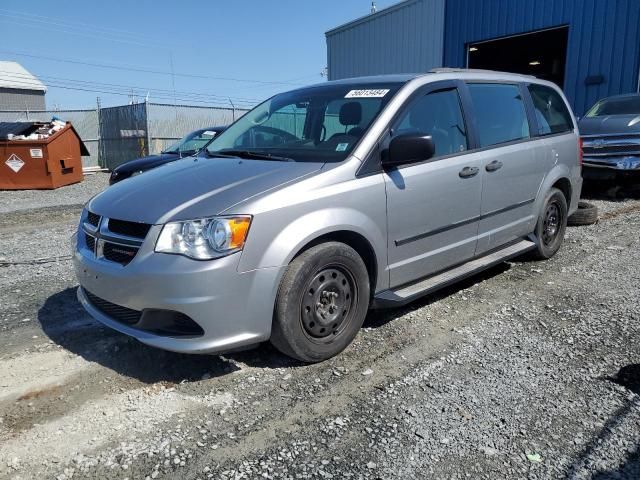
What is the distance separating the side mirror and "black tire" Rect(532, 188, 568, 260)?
2.31 metres

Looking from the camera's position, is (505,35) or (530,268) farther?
(505,35)

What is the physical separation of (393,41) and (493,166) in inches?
626

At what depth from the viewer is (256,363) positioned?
3.29 m

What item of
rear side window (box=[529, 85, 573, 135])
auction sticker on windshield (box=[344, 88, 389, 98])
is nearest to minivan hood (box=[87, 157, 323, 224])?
auction sticker on windshield (box=[344, 88, 389, 98])

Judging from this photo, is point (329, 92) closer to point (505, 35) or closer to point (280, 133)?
point (280, 133)

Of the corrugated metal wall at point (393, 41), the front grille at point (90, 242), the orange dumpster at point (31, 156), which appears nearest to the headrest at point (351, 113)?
the front grille at point (90, 242)

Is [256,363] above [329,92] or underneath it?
underneath

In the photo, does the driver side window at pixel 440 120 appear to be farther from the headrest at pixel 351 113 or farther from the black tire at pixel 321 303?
the black tire at pixel 321 303

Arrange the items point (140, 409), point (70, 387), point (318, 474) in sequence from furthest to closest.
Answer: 1. point (70, 387)
2. point (140, 409)
3. point (318, 474)

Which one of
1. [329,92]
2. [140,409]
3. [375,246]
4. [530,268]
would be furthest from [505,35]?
[140,409]

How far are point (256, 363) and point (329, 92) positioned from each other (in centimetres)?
220

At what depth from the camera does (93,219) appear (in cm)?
329

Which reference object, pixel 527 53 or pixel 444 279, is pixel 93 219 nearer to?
pixel 444 279

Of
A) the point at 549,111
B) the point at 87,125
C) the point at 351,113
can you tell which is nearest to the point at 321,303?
the point at 351,113
